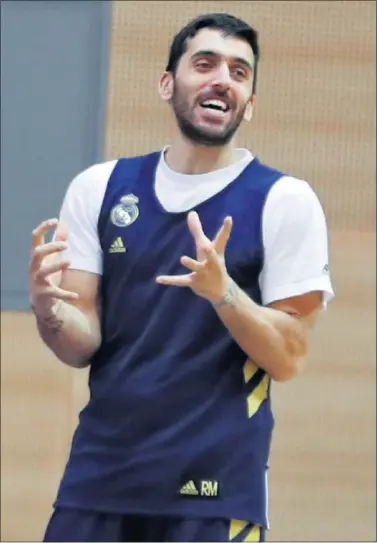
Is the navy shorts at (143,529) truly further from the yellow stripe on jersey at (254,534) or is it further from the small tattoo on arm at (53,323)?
the small tattoo on arm at (53,323)

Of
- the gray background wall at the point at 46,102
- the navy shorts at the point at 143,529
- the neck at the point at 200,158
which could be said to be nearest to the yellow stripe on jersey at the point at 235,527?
the navy shorts at the point at 143,529

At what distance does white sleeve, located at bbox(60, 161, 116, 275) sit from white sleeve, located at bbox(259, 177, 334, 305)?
11.3 inches

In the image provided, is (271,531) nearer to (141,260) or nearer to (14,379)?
(14,379)

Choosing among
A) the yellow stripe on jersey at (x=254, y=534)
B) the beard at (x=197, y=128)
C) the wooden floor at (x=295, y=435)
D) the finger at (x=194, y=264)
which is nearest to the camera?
the finger at (x=194, y=264)

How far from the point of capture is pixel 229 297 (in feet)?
4.51

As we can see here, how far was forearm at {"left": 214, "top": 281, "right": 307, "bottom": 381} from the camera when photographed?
54.5 inches

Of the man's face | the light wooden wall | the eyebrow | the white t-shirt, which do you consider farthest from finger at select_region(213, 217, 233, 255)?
the light wooden wall

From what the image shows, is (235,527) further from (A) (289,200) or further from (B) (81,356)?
(A) (289,200)

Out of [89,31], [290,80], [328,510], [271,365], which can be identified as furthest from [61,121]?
[271,365]

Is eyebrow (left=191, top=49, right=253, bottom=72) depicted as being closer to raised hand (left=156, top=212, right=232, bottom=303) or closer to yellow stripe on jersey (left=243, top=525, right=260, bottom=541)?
raised hand (left=156, top=212, right=232, bottom=303)

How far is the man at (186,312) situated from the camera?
142 cm

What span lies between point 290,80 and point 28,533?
5.32 ft

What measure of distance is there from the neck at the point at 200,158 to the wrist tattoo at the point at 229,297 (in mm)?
287

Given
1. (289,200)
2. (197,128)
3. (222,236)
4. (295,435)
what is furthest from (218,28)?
(295,435)
